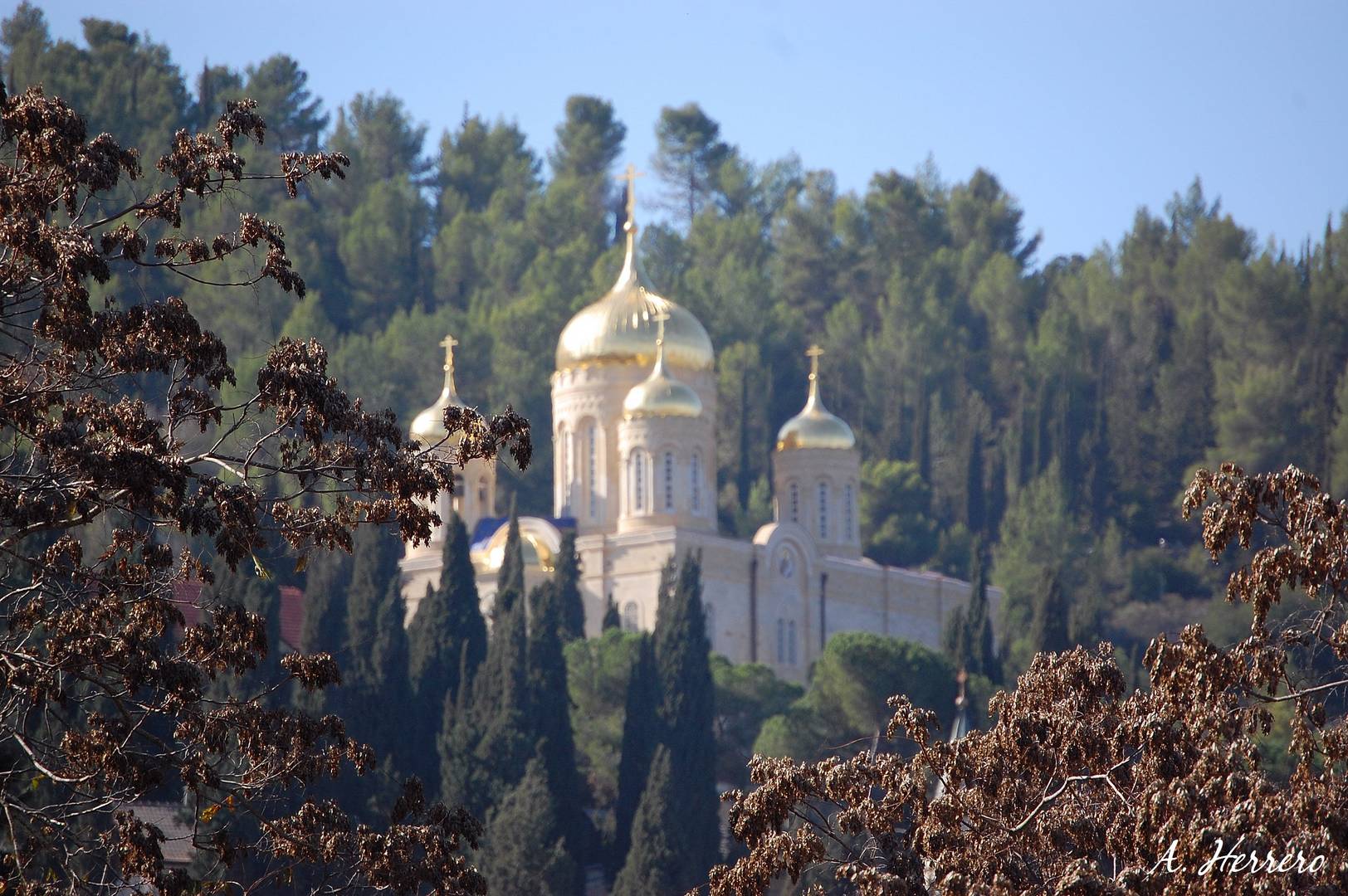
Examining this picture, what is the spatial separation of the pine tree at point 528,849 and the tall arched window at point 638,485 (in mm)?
11371

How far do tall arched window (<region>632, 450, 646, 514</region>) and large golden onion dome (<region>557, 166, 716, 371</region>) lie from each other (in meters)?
3.07

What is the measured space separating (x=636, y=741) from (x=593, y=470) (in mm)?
10587

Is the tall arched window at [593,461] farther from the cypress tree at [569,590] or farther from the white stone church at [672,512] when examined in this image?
the cypress tree at [569,590]

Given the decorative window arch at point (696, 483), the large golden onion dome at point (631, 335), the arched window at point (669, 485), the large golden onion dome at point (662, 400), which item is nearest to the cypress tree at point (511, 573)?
the large golden onion dome at point (662, 400)

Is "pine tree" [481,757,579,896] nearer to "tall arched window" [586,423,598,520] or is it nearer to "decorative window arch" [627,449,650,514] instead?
"decorative window arch" [627,449,650,514]

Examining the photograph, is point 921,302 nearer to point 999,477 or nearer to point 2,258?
point 999,477

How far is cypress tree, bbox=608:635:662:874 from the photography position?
37.3 meters

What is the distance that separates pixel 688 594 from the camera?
1614 inches

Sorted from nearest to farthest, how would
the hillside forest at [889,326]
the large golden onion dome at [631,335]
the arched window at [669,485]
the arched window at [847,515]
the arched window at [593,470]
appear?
the arched window at [669,485]
the arched window at [593,470]
the large golden onion dome at [631,335]
the arched window at [847,515]
the hillside forest at [889,326]

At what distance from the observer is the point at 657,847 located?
35.2m

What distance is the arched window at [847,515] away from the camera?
51312 millimetres

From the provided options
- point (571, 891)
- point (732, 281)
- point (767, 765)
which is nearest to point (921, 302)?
point (732, 281)

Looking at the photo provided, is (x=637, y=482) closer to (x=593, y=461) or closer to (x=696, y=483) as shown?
(x=696, y=483)

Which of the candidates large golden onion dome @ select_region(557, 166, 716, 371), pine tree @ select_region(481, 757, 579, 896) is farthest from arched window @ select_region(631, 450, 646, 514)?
pine tree @ select_region(481, 757, 579, 896)
